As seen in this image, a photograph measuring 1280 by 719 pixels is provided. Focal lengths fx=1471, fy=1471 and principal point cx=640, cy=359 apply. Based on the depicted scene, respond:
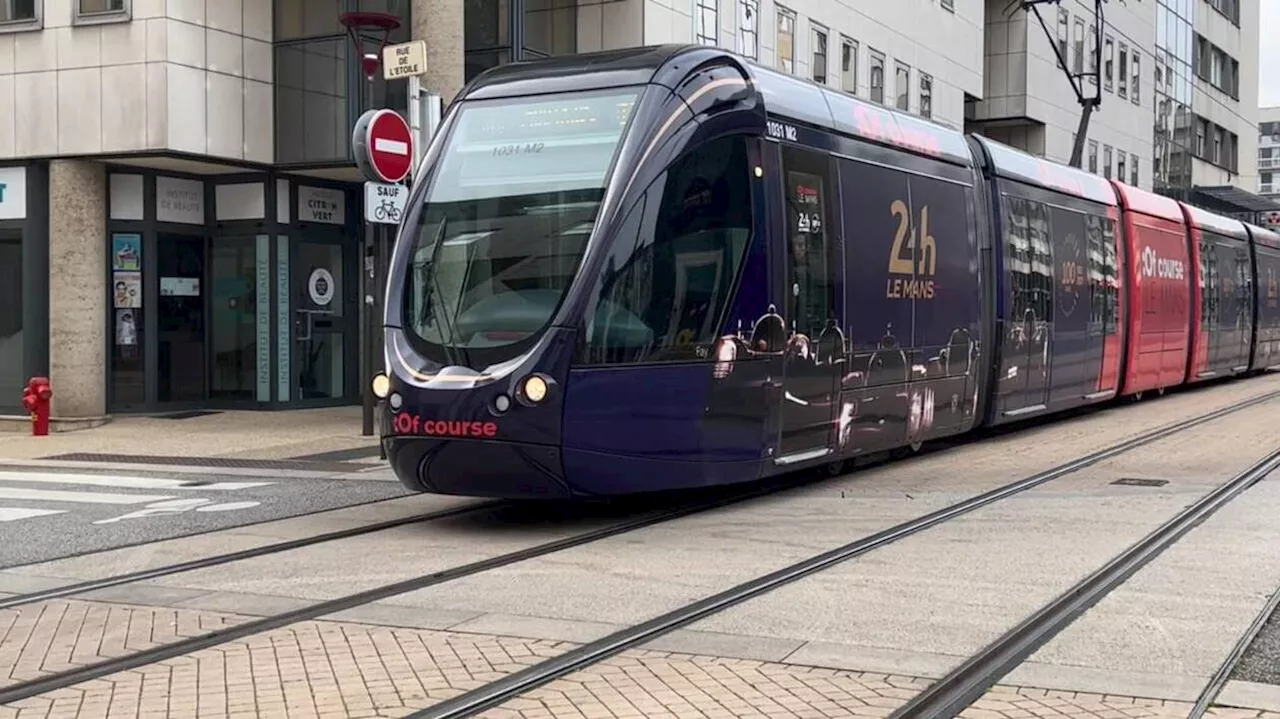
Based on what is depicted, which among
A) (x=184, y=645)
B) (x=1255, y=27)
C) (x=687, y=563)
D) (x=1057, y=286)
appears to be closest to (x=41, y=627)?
(x=184, y=645)

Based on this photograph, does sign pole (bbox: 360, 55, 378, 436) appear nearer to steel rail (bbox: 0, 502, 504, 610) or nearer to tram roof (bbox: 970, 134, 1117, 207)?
steel rail (bbox: 0, 502, 504, 610)

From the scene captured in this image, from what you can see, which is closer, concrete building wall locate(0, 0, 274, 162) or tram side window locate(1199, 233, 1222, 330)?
concrete building wall locate(0, 0, 274, 162)

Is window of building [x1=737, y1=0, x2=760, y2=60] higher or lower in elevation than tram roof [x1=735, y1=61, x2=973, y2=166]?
higher

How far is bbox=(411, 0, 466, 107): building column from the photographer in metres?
19.7

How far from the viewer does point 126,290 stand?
21.1m

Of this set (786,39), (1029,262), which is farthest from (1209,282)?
(1029,262)

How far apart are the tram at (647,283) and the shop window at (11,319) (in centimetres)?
1271

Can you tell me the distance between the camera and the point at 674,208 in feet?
32.3

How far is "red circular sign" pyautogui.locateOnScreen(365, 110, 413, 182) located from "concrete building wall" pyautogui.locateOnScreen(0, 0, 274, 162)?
6014 mm

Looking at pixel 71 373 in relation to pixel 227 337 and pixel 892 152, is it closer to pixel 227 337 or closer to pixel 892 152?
pixel 227 337

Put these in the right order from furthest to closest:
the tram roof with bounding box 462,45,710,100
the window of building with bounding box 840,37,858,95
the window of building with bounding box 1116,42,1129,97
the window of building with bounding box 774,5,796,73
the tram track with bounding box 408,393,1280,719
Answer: the window of building with bounding box 1116,42,1129,97 → the window of building with bounding box 840,37,858,95 → the window of building with bounding box 774,5,796,73 → the tram roof with bounding box 462,45,710,100 → the tram track with bounding box 408,393,1280,719

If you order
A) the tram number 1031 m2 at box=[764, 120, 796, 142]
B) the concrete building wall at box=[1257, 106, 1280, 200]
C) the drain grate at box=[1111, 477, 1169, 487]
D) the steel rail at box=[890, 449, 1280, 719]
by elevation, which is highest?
the concrete building wall at box=[1257, 106, 1280, 200]

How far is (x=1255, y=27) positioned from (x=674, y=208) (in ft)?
220

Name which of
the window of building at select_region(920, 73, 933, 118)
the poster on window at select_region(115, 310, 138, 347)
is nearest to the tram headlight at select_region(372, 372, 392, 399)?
the poster on window at select_region(115, 310, 138, 347)
